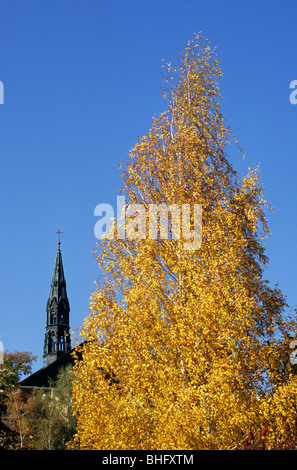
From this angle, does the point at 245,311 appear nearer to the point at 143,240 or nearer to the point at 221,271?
the point at 221,271

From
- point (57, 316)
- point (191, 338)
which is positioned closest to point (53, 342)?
point (57, 316)

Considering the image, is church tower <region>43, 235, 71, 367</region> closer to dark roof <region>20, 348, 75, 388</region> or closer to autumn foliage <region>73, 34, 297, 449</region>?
dark roof <region>20, 348, 75, 388</region>

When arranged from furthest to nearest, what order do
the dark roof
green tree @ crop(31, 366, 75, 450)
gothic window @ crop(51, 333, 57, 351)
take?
1. gothic window @ crop(51, 333, 57, 351)
2. the dark roof
3. green tree @ crop(31, 366, 75, 450)

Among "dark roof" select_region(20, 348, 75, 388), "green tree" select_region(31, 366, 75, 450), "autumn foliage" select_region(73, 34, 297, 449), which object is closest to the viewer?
"autumn foliage" select_region(73, 34, 297, 449)


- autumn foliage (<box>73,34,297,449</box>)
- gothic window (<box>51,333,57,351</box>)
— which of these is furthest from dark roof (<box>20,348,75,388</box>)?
autumn foliage (<box>73,34,297,449</box>)

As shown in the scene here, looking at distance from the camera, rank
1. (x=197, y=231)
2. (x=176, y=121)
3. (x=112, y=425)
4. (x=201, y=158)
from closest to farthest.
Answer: (x=112, y=425), (x=197, y=231), (x=201, y=158), (x=176, y=121)

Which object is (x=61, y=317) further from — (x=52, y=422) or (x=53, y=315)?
(x=52, y=422)

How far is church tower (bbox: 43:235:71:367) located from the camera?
70.2 metres

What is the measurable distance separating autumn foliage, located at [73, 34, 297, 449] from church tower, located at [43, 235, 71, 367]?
1976 inches

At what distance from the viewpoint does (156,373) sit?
56.0ft
